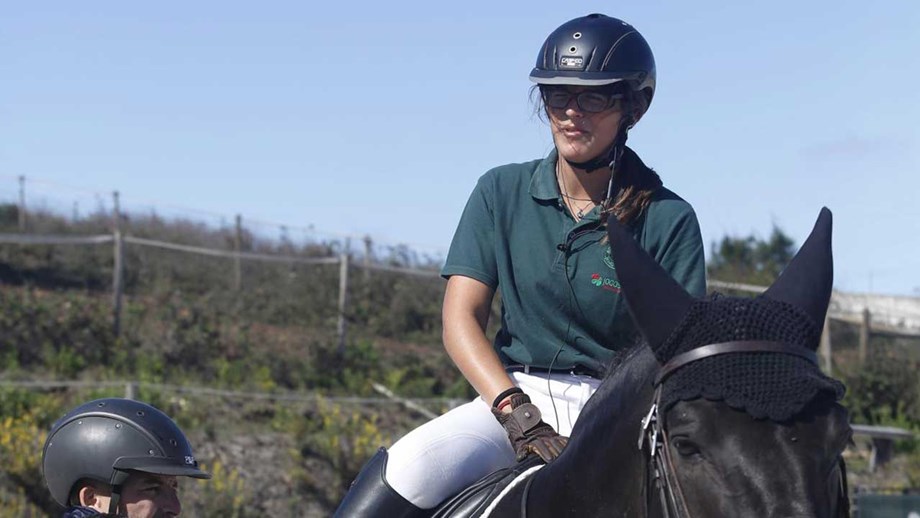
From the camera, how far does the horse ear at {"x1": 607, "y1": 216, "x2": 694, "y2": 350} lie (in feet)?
9.18

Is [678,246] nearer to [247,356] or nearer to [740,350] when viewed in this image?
[740,350]

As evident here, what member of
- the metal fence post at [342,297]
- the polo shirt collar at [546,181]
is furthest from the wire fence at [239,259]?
the polo shirt collar at [546,181]

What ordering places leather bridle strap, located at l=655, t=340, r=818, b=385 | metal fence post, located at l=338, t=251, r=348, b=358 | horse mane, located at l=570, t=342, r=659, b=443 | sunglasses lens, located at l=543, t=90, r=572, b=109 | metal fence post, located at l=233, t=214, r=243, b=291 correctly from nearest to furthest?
1. leather bridle strap, located at l=655, t=340, r=818, b=385
2. horse mane, located at l=570, t=342, r=659, b=443
3. sunglasses lens, located at l=543, t=90, r=572, b=109
4. metal fence post, located at l=338, t=251, r=348, b=358
5. metal fence post, located at l=233, t=214, r=243, b=291

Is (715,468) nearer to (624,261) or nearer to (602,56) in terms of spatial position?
(624,261)

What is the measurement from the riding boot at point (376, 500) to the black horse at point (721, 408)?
1047mm

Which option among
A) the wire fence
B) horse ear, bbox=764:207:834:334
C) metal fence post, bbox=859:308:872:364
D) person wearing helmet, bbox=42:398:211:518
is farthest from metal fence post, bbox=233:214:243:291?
horse ear, bbox=764:207:834:334

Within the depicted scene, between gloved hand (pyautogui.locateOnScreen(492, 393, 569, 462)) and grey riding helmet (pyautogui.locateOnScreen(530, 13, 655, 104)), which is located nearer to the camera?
gloved hand (pyautogui.locateOnScreen(492, 393, 569, 462))

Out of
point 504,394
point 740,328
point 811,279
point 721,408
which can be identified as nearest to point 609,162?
point 504,394

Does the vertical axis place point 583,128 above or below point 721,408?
above

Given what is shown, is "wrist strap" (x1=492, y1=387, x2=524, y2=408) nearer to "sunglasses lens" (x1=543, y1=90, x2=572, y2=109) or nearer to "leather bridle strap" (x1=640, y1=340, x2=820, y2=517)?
"sunglasses lens" (x1=543, y1=90, x2=572, y2=109)

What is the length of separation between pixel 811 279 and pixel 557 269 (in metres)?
1.30

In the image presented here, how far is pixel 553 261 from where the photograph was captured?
416cm

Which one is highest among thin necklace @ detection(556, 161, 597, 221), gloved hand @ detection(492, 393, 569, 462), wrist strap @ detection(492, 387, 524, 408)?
thin necklace @ detection(556, 161, 597, 221)

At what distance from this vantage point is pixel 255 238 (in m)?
23.1
